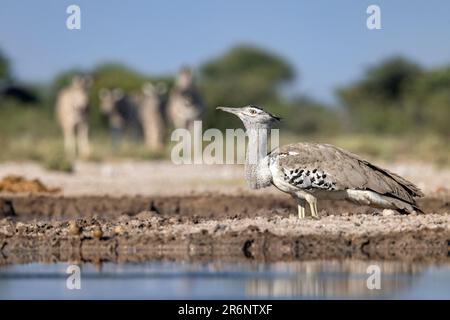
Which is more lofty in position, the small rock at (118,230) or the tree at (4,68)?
the tree at (4,68)

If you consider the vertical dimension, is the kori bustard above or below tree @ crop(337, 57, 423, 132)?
below

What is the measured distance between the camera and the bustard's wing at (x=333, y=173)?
12.8 m

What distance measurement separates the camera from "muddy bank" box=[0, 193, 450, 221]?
1661 centimetres

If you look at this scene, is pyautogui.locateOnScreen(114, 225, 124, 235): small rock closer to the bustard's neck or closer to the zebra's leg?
the bustard's neck

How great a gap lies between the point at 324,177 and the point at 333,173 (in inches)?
4.2

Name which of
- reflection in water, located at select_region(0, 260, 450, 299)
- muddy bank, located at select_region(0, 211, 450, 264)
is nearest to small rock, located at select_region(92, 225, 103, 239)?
muddy bank, located at select_region(0, 211, 450, 264)

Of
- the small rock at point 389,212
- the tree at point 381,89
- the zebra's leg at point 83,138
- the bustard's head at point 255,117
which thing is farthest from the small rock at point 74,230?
the tree at point 381,89

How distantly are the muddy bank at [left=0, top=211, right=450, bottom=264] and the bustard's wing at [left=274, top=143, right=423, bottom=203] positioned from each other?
1.11 ft

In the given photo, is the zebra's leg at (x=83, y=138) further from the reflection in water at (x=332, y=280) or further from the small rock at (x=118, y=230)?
the reflection in water at (x=332, y=280)

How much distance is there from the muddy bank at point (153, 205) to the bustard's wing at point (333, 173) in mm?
2987

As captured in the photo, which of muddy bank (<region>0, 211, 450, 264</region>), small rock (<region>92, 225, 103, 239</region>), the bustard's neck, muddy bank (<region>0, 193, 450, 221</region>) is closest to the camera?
muddy bank (<region>0, 211, 450, 264</region>)

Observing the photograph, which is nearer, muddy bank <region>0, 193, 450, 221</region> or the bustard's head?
the bustard's head
